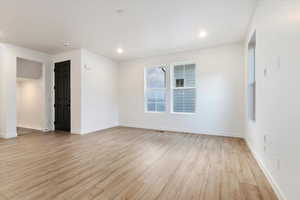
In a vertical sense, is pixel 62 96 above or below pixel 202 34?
below

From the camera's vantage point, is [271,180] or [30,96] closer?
[271,180]

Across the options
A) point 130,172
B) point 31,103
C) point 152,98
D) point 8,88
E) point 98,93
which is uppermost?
point 8,88

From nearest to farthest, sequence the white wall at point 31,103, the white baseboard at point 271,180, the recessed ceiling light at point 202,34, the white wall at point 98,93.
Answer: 1. the white baseboard at point 271,180
2. the recessed ceiling light at point 202,34
3. the white wall at point 98,93
4. the white wall at point 31,103

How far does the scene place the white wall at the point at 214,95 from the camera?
4316 mm

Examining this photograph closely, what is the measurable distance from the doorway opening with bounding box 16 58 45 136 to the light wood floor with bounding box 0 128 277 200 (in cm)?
191

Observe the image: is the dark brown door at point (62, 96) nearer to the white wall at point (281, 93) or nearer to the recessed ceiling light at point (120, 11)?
the recessed ceiling light at point (120, 11)

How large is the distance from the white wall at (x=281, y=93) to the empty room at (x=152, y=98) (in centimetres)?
2

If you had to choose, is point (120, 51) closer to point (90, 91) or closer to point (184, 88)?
Result: point (90, 91)

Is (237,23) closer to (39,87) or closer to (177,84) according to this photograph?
(177,84)

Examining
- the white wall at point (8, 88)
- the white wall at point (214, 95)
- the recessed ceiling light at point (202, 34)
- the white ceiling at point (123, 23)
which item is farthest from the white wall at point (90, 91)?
the recessed ceiling light at point (202, 34)

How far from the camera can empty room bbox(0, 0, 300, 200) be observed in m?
1.79

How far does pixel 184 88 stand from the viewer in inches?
202

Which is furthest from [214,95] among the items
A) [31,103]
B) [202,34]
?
[31,103]

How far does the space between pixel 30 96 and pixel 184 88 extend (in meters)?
5.69
